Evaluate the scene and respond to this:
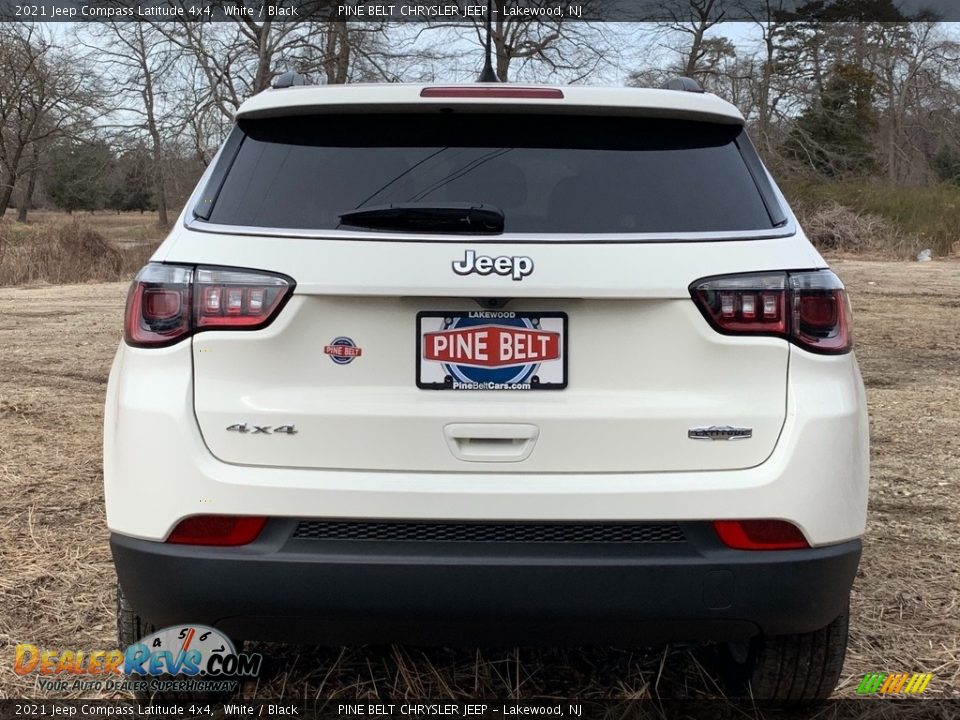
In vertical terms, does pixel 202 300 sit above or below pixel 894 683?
above

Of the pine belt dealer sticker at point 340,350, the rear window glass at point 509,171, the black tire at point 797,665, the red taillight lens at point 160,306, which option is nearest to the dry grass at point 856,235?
the black tire at point 797,665

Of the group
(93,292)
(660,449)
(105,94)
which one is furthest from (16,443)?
(105,94)

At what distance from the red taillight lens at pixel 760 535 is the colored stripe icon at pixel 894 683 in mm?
993

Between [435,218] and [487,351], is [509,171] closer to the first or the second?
[435,218]

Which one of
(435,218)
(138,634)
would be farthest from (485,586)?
(138,634)

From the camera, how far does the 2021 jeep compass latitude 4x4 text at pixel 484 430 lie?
2100 millimetres

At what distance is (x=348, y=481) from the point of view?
6.89ft

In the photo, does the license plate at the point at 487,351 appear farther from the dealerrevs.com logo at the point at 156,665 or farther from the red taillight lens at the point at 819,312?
the dealerrevs.com logo at the point at 156,665

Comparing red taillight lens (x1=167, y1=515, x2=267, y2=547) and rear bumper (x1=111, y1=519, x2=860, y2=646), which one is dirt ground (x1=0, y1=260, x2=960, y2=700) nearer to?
rear bumper (x1=111, y1=519, x2=860, y2=646)

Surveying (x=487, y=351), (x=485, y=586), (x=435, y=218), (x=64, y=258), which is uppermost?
(x=435, y=218)

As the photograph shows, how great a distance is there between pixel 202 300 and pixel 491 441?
0.73 meters

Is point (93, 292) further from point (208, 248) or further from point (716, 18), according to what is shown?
point (716, 18)

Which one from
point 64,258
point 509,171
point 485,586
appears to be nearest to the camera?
point 485,586

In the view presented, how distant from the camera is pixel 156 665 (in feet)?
8.63
